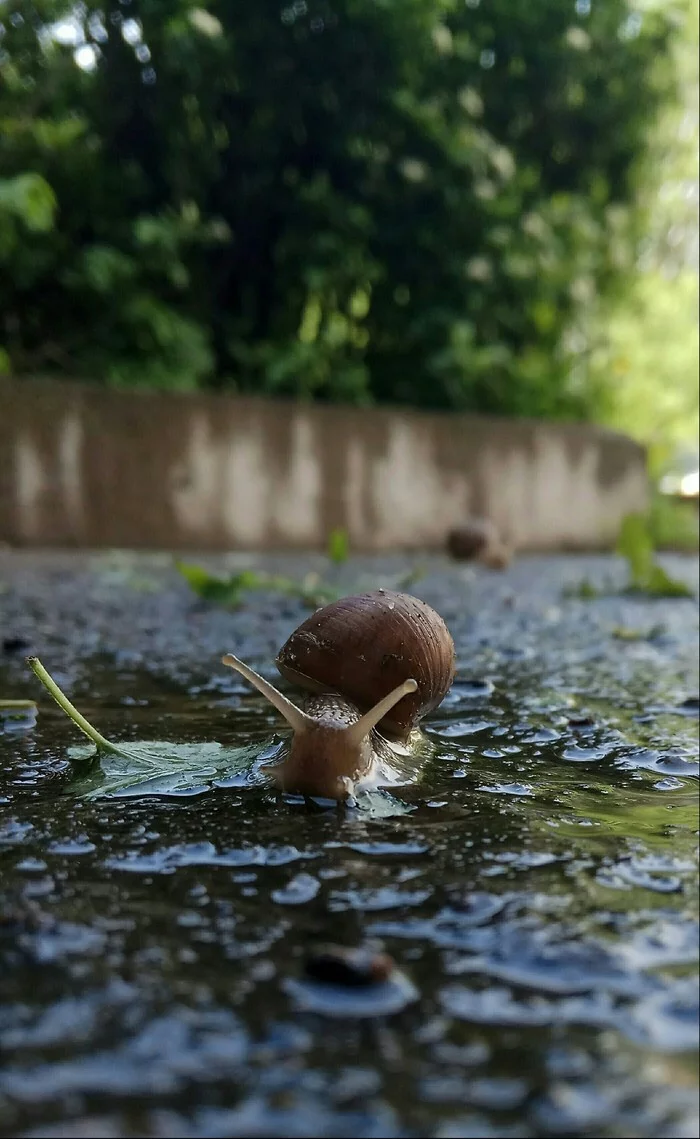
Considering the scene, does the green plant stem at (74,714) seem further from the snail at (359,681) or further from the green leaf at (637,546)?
the green leaf at (637,546)

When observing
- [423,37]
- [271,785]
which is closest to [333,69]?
[423,37]

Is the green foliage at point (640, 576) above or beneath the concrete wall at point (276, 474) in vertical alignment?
beneath

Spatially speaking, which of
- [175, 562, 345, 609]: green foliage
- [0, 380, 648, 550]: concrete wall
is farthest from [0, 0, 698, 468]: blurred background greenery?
[175, 562, 345, 609]: green foliage

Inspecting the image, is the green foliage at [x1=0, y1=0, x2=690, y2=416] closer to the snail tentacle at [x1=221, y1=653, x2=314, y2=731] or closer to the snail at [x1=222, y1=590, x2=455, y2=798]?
the snail at [x1=222, y1=590, x2=455, y2=798]

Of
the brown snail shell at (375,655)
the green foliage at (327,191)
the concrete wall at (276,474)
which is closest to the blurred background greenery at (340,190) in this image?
the green foliage at (327,191)

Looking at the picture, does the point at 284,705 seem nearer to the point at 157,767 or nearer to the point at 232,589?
the point at 157,767

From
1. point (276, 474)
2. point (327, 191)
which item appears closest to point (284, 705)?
point (276, 474)
